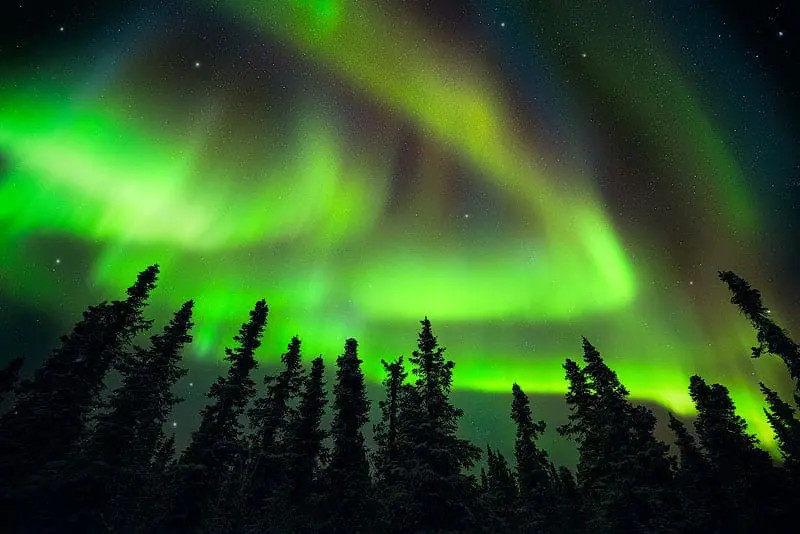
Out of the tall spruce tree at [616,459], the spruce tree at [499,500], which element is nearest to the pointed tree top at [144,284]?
the spruce tree at [499,500]

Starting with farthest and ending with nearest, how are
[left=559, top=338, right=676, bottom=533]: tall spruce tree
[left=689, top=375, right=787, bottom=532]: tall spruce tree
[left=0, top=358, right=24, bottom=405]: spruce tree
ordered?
1. [left=0, top=358, right=24, bottom=405]: spruce tree
2. [left=689, top=375, right=787, bottom=532]: tall spruce tree
3. [left=559, top=338, right=676, bottom=533]: tall spruce tree

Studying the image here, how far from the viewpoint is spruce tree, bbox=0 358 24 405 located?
115 feet

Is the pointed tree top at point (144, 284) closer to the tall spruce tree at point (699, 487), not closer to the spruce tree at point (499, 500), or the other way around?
the spruce tree at point (499, 500)

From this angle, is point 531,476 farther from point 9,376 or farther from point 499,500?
point 9,376

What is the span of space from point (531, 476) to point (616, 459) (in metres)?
8.66

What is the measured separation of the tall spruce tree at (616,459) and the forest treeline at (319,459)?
0.31ft

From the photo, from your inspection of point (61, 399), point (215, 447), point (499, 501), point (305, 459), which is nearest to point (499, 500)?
point (499, 501)

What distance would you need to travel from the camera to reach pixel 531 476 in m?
32.2

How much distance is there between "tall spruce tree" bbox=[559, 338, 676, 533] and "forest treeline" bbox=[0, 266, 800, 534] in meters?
0.09

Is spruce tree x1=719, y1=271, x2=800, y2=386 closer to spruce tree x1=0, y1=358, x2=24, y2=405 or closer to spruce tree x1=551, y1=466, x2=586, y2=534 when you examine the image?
spruce tree x1=551, y1=466, x2=586, y2=534

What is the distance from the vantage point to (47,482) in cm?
1962

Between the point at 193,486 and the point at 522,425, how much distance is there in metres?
26.6

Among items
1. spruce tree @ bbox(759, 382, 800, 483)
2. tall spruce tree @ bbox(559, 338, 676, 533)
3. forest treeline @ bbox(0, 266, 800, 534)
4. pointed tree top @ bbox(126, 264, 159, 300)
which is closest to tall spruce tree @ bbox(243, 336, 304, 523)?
forest treeline @ bbox(0, 266, 800, 534)

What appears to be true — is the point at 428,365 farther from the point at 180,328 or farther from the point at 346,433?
the point at 180,328
